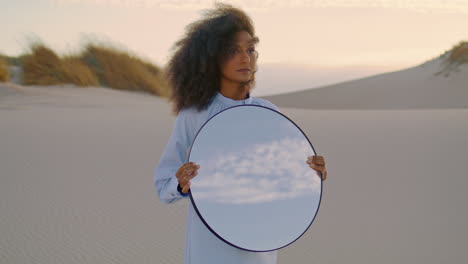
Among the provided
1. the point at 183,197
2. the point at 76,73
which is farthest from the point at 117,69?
the point at 183,197

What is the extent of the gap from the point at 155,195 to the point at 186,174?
10.4 feet

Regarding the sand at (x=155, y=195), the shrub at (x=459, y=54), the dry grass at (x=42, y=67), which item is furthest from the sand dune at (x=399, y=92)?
the dry grass at (x=42, y=67)

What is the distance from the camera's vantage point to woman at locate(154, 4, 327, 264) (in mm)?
1812

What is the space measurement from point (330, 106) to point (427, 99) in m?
5.57

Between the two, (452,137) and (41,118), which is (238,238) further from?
(41,118)

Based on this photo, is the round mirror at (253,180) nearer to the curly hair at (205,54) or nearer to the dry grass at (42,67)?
A: the curly hair at (205,54)

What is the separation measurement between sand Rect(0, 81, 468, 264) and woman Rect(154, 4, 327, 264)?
176 centimetres

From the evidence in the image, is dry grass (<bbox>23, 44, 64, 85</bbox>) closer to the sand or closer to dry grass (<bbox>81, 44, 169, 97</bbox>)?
dry grass (<bbox>81, 44, 169, 97</bbox>)

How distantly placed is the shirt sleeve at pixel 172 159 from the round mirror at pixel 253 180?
0.48 ft

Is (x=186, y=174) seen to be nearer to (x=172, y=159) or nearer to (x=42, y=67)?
(x=172, y=159)

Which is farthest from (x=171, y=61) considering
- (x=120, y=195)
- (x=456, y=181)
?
(x=456, y=181)

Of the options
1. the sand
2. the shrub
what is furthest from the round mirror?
the shrub

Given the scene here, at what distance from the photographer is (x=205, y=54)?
1918 mm

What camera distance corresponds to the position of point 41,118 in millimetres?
7941
